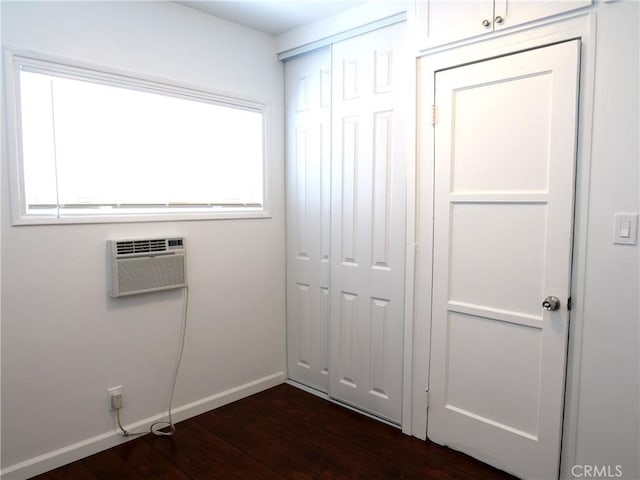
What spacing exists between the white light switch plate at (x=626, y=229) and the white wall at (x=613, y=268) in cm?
2

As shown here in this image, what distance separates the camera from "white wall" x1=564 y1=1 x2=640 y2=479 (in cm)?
167

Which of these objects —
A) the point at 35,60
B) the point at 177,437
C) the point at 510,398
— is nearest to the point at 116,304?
the point at 177,437

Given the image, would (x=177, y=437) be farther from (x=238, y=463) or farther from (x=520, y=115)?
(x=520, y=115)

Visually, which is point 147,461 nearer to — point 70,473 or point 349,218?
point 70,473

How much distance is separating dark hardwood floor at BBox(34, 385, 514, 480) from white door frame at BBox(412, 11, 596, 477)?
26 cm

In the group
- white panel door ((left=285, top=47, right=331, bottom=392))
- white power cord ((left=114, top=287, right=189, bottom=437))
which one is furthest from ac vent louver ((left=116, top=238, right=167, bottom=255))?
white panel door ((left=285, top=47, right=331, bottom=392))

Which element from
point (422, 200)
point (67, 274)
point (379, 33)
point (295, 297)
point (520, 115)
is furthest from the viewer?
point (295, 297)

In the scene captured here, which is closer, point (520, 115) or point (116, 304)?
point (520, 115)

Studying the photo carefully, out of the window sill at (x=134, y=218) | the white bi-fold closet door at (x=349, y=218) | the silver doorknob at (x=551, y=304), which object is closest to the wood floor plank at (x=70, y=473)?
the window sill at (x=134, y=218)

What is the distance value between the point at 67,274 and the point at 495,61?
2378 mm

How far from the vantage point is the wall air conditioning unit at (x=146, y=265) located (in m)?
2.29

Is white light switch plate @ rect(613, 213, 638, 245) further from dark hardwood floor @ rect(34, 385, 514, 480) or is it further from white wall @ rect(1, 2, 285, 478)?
white wall @ rect(1, 2, 285, 478)

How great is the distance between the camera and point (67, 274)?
217 centimetres

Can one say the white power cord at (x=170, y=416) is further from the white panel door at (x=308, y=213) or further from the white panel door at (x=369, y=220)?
the white panel door at (x=369, y=220)
